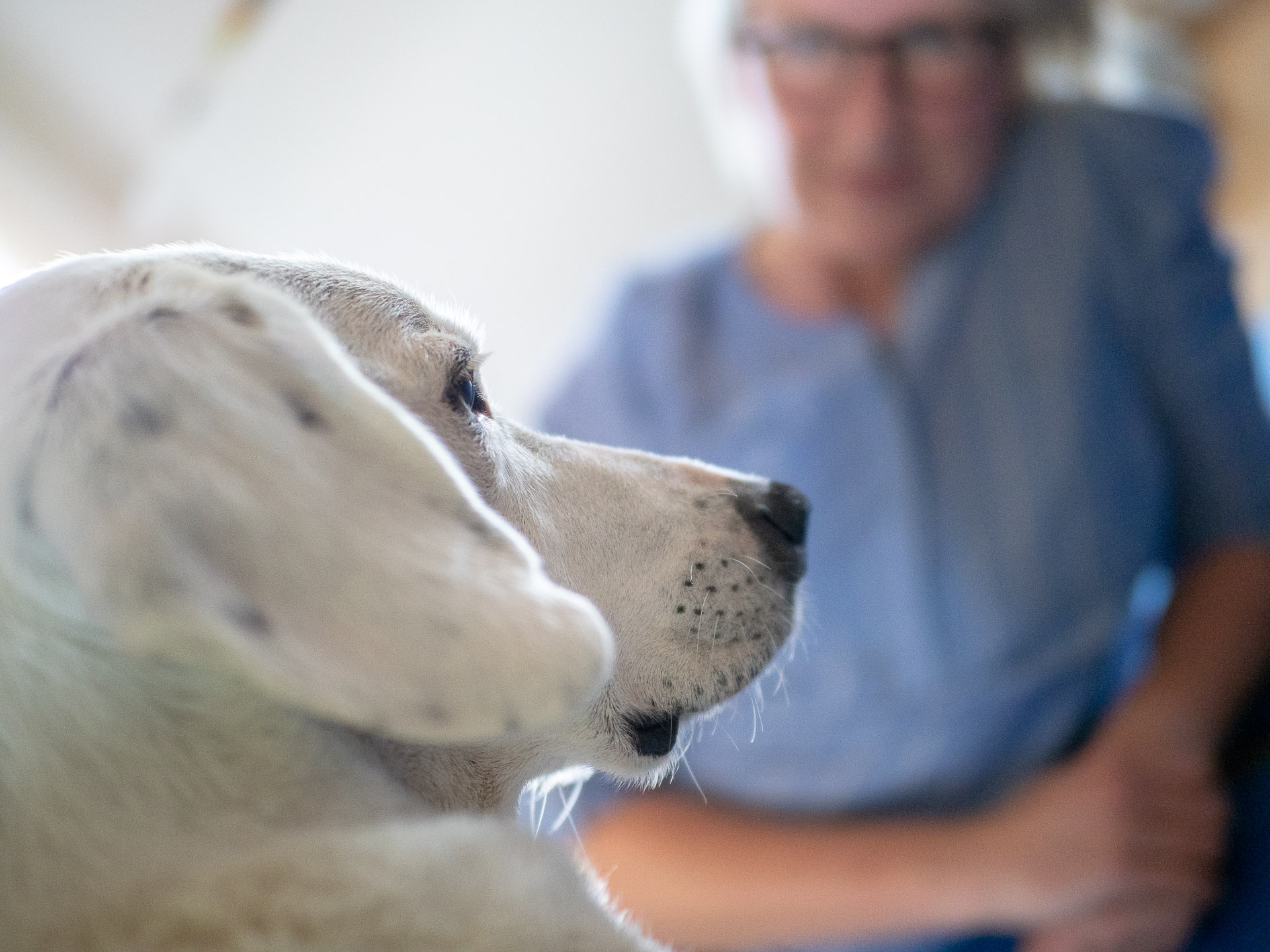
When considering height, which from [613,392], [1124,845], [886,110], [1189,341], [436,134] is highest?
[436,134]

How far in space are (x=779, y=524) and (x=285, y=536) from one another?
13.6 inches

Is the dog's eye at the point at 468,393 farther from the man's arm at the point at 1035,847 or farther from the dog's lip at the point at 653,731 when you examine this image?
the man's arm at the point at 1035,847

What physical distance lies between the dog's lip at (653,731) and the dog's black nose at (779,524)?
0.12 meters

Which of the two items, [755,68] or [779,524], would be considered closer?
[779,524]

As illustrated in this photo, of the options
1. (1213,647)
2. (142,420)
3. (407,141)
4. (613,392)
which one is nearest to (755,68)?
(613,392)

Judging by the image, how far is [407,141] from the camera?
1957mm

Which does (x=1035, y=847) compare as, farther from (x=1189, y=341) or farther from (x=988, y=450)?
(x=1189, y=341)

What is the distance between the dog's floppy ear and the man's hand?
0.69 metres

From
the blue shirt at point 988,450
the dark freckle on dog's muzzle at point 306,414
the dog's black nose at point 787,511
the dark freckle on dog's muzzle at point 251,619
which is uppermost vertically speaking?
the dark freckle on dog's muzzle at point 306,414

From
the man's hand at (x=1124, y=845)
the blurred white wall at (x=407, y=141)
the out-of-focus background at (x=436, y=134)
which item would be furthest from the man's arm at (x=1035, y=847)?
the blurred white wall at (x=407, y=141)

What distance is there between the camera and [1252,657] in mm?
949

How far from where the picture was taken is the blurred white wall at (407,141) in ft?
5.26

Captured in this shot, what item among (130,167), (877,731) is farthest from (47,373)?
(130,167)

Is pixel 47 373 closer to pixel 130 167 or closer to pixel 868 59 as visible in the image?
pixel 868 59
